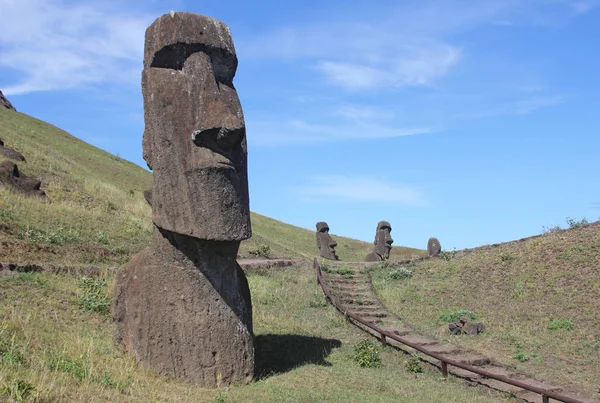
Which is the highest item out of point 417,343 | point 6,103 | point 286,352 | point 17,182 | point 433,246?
point 6,103

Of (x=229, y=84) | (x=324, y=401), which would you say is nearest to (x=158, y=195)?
(x=229, y=84)

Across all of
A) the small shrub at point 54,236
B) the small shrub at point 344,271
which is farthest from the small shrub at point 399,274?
the small shrub at point 54,236

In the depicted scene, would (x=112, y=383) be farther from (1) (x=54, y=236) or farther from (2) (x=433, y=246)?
(2) (x=433, y=246)

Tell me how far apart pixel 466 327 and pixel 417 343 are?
228 centimetres

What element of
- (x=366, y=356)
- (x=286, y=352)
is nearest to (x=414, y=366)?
(x=366, y=356)

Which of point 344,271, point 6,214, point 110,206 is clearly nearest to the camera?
point 6,214

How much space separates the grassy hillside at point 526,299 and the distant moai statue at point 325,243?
10.9 metres

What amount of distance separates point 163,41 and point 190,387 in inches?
179

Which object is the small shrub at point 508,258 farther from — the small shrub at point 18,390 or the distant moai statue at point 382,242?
the small shrub at point 18,390

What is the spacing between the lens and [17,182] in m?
20.4

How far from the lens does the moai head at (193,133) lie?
27.1ft

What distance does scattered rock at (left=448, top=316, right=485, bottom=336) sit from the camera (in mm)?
14617

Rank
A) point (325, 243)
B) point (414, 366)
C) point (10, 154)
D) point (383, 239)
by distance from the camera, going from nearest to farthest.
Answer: point (414, 366)
point (10, 154)
point (383, 239)
point (325, 243)

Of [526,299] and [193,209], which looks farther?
[526,299]
